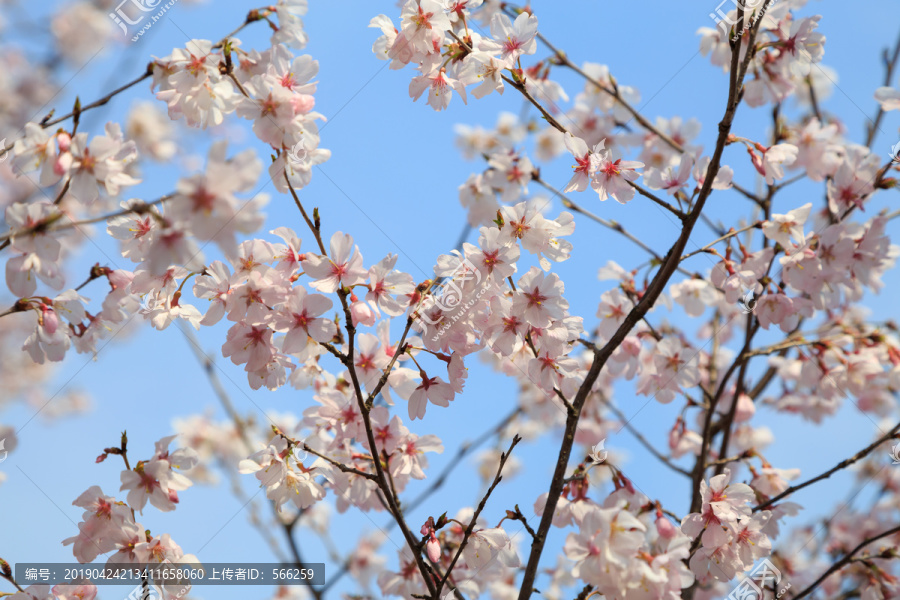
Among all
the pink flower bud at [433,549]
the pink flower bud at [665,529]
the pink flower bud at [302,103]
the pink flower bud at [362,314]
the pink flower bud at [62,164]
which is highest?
the pink flower bud at [302,103]

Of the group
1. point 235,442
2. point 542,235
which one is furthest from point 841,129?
point 235,442

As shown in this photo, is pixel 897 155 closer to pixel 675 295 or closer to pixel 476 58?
pixel 675 295

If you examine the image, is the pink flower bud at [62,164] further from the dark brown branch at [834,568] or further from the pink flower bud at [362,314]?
the dark brown branch at [834,568]

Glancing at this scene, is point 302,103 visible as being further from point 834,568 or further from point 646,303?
point 834,568

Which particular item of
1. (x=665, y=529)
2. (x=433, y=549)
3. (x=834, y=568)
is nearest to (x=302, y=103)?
(x=433, y=549)

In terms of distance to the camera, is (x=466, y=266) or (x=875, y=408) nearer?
(x=466, y=266)

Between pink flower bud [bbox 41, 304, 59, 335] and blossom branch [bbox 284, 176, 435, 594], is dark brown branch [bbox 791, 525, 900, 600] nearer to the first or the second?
blossom branch [bbox 284, 176, 435, 594]

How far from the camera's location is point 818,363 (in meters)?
2.86

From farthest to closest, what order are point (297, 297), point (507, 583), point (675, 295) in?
point (507, 583) < point (675, 295) < point (297, 297)

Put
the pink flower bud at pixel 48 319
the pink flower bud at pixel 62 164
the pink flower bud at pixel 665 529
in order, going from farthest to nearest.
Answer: the pink flower bud at pixel 665 529 → the pink flower bud at pixel 48 319 → the pink flower bud at pixel 62 164

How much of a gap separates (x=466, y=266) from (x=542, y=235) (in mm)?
306

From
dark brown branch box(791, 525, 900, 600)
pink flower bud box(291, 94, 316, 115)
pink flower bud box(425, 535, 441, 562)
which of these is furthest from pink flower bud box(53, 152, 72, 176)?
dark brown branch box(791, 525, 900, 600)

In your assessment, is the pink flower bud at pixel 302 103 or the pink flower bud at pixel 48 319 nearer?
the pink flower bud at pixel 302 103

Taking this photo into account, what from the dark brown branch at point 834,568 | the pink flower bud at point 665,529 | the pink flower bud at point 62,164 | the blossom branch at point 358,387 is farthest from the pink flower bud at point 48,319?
the dark brown branch at point 834,568
